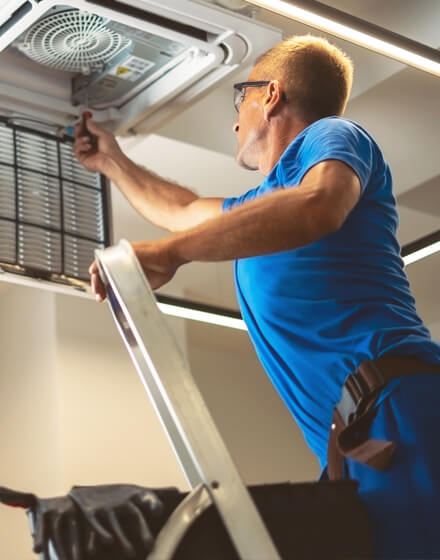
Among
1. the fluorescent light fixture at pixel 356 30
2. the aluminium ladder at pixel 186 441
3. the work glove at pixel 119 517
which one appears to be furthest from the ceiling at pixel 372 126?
the work glove at pixel 119 517

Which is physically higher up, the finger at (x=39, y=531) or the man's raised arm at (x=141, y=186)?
the man's raised arm at (x=141, y=186)

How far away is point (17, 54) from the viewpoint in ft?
8.69

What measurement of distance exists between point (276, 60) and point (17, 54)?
25.9 inches

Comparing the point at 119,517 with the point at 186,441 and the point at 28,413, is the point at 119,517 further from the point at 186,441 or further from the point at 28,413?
the point at 28,413

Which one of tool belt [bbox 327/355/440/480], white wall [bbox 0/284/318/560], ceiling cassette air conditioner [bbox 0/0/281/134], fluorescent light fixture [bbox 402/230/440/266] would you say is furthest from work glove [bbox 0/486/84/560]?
white wall [bbox 0/284/318/560]

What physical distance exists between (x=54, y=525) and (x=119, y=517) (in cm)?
8

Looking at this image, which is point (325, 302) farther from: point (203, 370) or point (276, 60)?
point (203, 370)

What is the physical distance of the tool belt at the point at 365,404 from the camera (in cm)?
168

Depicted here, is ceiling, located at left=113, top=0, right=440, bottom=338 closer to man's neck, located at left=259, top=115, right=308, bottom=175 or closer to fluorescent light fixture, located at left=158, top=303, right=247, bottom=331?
fluorescent light fixture, located at left=158, top=303, right=247, bottom=331

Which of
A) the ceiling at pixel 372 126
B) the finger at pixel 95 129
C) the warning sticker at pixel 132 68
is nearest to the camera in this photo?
the warning sticker at pixel 132 68

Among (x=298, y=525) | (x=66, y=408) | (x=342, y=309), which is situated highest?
(x=66, y=408)

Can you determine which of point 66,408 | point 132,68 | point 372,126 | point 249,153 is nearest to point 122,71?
point 132,68

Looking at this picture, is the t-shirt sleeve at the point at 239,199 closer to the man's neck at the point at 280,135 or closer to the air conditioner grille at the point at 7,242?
the man's neck at the point at 280,135

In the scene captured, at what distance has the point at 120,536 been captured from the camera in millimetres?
1345
